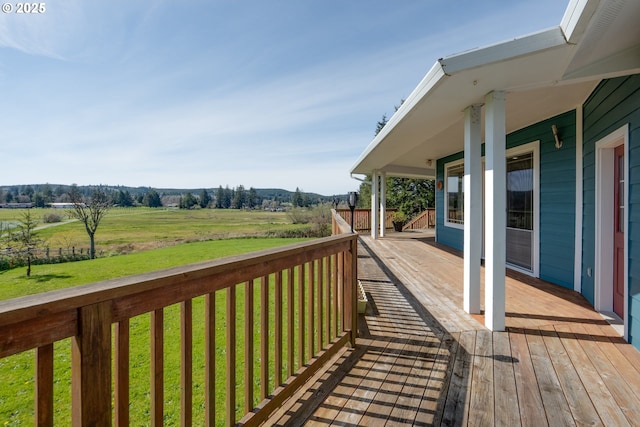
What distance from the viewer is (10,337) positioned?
2.55 ft

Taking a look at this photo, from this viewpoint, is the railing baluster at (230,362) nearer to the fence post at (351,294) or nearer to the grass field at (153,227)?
the fence post at (351,294)

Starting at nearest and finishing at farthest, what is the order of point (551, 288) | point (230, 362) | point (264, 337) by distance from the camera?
point (230, 362) → point (264, 337) → point (551, 288)

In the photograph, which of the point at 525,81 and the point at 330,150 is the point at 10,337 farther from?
the point at 330,150

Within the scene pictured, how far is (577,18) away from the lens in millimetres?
1927

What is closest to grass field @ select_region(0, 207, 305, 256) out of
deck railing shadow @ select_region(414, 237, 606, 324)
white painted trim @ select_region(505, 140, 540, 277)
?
deck railing shadow @ select_region(414, 237, 606, 324)

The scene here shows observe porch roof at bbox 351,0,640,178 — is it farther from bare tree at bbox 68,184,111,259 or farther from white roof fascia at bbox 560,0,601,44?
bare tree at bbox 68,184,111,259

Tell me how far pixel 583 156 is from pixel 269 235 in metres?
15.9

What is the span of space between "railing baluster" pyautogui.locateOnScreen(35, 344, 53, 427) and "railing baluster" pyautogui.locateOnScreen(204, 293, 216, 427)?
1.85 ft

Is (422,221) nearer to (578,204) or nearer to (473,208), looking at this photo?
(578,204)

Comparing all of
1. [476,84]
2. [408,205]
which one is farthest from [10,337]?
[408,205]

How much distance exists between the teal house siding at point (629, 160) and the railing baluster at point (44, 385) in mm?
3468

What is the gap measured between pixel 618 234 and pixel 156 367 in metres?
4.07

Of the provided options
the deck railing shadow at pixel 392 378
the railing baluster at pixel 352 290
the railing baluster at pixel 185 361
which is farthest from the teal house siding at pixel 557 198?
the railing baluster at pixel 185 361

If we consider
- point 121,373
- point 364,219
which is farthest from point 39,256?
point 121,373
